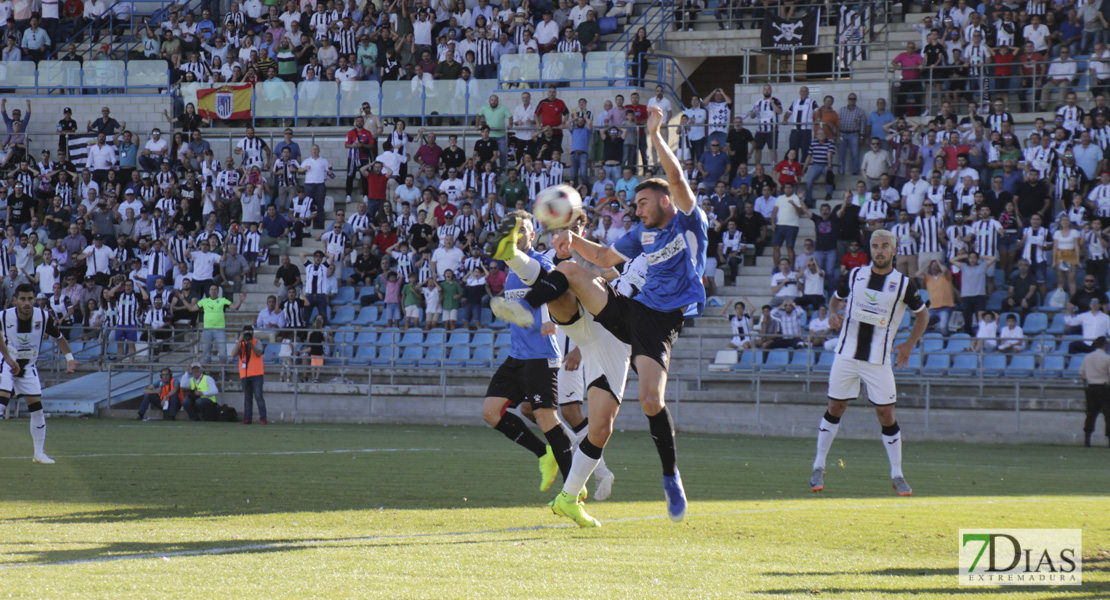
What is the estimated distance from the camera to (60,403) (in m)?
25.3

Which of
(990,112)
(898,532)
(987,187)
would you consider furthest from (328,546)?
(990,112)

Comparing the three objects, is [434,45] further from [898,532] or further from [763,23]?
[898,532]

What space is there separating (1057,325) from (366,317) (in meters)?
13.8

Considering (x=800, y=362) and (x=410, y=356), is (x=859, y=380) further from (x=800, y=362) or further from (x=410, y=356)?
(x=410, y=356)

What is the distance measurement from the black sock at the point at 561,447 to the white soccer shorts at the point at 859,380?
8.69ft

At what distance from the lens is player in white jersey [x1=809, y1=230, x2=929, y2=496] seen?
37.0 feet

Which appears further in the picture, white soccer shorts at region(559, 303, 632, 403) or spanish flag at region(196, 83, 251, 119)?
spanish flag at region(196, 83, 251, 119)

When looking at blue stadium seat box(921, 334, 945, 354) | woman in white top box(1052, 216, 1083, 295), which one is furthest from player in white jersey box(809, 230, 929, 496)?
woman in white top box(1052, 216, 1083, 295)

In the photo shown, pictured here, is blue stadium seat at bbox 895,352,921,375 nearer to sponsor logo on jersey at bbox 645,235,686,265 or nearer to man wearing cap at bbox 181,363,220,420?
man wearing cap at bbox 181,363,220,420

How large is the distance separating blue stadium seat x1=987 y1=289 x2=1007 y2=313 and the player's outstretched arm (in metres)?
15.7

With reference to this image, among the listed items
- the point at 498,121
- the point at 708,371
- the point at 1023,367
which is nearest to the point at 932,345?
the point at 1023,367

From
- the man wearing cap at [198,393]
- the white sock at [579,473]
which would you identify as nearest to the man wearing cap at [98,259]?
the man wearing cap at [198,393]

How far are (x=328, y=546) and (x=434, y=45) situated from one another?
26.3 metres

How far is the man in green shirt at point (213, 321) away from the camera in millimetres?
25500
